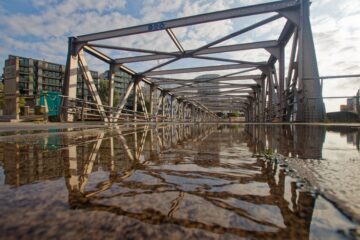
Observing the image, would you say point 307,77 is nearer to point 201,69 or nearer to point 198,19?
point 198,19

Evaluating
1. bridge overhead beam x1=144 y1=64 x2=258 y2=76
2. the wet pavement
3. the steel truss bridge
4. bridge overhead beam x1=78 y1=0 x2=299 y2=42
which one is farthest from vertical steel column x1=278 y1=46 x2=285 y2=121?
the wet pavement

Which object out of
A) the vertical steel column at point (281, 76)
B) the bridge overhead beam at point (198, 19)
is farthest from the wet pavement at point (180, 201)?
the vertical steel column at point (281, 76)

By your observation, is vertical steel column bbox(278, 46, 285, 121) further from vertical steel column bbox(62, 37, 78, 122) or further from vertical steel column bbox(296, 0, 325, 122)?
vertical steel column bbox(62, 37, 78, 122)

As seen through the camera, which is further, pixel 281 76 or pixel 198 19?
pixel 281 76

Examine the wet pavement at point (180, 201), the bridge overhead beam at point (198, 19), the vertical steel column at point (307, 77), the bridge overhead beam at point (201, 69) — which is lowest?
the wet pavement at point (180, 201)

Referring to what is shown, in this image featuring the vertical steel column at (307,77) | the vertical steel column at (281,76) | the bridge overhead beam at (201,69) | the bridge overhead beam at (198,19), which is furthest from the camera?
the bridge overhead beam at (201,69)

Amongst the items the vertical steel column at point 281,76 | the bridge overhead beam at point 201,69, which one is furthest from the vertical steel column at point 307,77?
the bridge overhead beam at point 201,69

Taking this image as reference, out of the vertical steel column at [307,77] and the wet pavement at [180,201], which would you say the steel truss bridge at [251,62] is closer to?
the vertical steel column at [307,77]

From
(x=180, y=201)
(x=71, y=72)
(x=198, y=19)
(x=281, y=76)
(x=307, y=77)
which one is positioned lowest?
(x=180, y=201)

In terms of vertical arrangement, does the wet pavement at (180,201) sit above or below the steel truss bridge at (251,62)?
below

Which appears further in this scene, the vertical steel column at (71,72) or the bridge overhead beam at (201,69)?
the bridge overhead beam at (201,69)

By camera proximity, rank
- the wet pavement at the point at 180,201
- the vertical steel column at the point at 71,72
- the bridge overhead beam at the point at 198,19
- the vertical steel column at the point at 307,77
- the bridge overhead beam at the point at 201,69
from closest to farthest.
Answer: the wet pavement at the point at 180,201 < the vertical steel column at the point at 307,77 < the bridge overhead beam at the point at 198,19 < the vertical steel column at the point at 71,72 < the bridge overhead beam at the point at 201,69

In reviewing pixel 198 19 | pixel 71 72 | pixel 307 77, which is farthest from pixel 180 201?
pixel 71 72

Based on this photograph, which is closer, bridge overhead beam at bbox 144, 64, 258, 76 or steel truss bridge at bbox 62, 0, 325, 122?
steel truss bridge at bbox 62, 0, 325, 122
